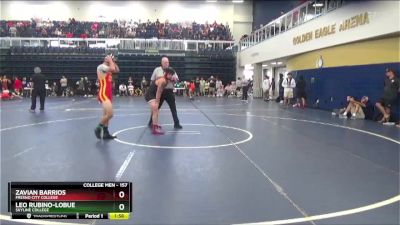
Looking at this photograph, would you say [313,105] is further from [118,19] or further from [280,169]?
[118,19]

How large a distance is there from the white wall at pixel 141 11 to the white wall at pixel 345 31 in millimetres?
16933

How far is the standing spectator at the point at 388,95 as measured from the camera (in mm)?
11656

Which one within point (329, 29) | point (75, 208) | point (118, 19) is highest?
point (118, 19)

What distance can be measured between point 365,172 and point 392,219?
193 cm

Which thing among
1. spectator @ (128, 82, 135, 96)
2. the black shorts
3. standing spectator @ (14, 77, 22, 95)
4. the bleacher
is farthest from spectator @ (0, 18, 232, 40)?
the black shorts

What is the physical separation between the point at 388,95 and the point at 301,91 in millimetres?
6838

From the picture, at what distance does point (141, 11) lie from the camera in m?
40.2

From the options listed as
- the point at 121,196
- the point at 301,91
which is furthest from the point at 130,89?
the point at 121,196

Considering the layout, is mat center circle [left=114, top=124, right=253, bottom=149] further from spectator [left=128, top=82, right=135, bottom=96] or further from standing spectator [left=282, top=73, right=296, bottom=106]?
spectator [left=128, top=82, right=135, bottom=96]

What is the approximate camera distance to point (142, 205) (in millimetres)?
4188

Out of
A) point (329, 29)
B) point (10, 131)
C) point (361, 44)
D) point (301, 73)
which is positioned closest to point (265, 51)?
point (301, 73)

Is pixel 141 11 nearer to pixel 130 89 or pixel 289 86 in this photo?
pixel 130 89

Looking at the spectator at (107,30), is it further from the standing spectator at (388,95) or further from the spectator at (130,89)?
the standing spectator at (388,95)
